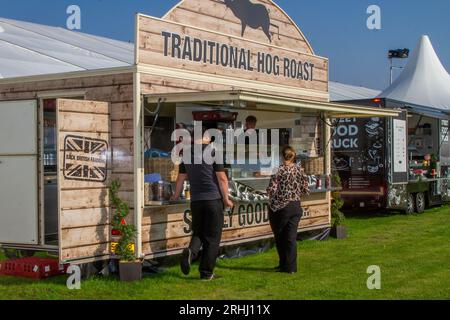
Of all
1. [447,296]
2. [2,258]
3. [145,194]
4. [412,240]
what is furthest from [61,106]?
[412,240]

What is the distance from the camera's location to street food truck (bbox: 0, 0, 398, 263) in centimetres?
728

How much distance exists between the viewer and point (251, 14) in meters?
9.70

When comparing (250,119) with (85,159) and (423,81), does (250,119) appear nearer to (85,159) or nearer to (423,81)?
(85,159)

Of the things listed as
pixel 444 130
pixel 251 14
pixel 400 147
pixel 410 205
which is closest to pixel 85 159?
pixel 251 14

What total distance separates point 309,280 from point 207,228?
1352 mm

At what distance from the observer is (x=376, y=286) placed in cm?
733

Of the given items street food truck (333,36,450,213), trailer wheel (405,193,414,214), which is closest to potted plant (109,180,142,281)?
street food truck (333,36,450,213)

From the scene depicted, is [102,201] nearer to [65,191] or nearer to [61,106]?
[65,191]

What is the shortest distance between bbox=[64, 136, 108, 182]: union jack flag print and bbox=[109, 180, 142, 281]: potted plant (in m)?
0.36

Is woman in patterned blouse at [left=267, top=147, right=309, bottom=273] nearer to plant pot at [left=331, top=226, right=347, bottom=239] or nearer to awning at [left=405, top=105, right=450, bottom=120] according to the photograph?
plant pot at [left=331, top=226, right=347, bottom=239]

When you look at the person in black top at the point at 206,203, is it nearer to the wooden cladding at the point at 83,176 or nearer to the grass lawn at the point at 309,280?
the grass lawn at the point at 309,280

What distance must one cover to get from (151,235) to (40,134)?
177cm
